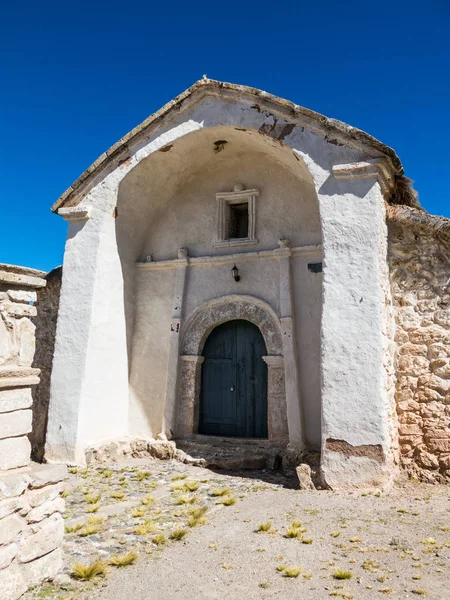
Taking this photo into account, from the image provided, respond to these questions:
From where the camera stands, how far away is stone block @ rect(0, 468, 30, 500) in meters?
2.82

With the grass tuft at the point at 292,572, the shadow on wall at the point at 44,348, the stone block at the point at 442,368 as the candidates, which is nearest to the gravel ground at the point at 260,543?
the grass tuft at the point at 292,572

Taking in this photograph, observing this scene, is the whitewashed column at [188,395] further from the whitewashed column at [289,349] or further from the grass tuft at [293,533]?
the grass tuft at [293,533]

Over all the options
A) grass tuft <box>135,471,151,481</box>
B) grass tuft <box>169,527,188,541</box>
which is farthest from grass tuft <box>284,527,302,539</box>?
grass tuft <box>135,471,151,481</box>

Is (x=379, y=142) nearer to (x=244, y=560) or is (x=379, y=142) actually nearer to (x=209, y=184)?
(x=209, y=184)

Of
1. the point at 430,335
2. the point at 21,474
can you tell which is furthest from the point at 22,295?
the point at 430,335

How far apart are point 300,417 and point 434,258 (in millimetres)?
2717

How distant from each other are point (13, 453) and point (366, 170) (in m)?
4.83

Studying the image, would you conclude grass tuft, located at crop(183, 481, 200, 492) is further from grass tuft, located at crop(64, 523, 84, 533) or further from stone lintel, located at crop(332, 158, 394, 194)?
stone lintel, located at crop(332, 158, 394, 194)

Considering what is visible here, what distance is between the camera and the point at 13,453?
298cm

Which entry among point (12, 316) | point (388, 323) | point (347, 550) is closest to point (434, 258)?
point (388, 323)

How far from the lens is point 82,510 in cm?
464

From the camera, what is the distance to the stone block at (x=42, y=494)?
2.99 meters

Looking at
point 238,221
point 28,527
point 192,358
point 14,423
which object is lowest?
point 28,527

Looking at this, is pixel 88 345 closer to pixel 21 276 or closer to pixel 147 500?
pixel 147 500
